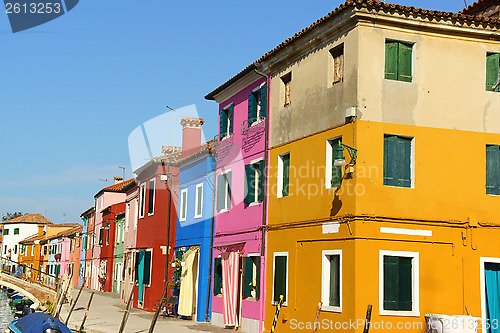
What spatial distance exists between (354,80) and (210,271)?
11704 millimetres

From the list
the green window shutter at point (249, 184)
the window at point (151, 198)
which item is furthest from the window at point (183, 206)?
the green window shutter at point (249, 184)

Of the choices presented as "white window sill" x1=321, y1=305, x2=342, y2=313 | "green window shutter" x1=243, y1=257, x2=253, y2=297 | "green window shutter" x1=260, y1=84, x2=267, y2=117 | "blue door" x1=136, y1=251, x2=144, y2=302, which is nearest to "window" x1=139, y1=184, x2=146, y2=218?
"blue door" x1=136, y1=251, x2=144, y2=302

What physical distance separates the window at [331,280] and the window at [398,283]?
44.6 inches

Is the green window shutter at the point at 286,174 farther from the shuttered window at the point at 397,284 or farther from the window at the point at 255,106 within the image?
the shuttered window at the point at 397,284

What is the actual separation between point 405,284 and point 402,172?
2.83 metres

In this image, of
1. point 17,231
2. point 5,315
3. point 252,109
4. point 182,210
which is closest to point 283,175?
point 252,109

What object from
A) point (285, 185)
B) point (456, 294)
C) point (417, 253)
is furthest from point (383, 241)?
point (285, 185)

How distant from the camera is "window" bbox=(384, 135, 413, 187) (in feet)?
53.9

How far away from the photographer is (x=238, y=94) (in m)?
24.3

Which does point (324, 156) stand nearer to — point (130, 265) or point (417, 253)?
point (417, 253)

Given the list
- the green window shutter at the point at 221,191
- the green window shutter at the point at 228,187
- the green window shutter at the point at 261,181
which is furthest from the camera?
A: the green window shutter at the point at 221,191

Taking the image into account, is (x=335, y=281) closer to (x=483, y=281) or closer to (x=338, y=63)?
(x=483, y=281)

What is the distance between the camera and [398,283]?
15914 mm

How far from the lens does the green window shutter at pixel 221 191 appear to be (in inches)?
977
